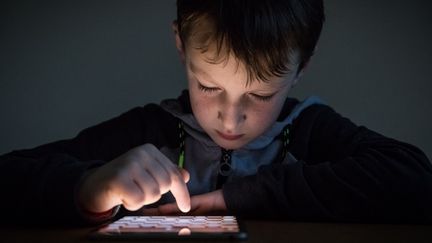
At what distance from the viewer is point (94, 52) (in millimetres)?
1185

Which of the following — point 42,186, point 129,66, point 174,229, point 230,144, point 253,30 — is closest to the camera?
point 174,229

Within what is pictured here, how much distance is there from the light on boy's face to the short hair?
15 mm

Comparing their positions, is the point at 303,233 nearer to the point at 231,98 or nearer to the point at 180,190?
the point at 180,190

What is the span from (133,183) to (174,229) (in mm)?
82

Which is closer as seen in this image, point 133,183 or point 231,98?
point 133,183

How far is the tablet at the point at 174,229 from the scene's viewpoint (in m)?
0.50

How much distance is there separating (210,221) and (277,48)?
0.30 m

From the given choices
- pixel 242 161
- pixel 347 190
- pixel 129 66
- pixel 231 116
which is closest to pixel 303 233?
pixel 347 190

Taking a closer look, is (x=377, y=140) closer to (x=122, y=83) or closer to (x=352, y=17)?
(x=352, y=17)

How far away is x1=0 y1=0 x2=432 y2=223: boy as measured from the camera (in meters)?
0.62

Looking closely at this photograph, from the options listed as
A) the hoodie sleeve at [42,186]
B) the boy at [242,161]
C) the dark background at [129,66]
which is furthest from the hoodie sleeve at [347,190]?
the dark background at [129,66]

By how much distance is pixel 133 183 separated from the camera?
23.0 inches

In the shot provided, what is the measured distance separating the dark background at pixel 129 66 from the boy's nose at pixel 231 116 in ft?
1.42

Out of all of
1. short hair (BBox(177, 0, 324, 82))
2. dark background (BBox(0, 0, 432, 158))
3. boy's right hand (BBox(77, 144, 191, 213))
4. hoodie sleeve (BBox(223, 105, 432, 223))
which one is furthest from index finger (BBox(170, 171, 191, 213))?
dark background (BBox(0, 0, 432, 158))
